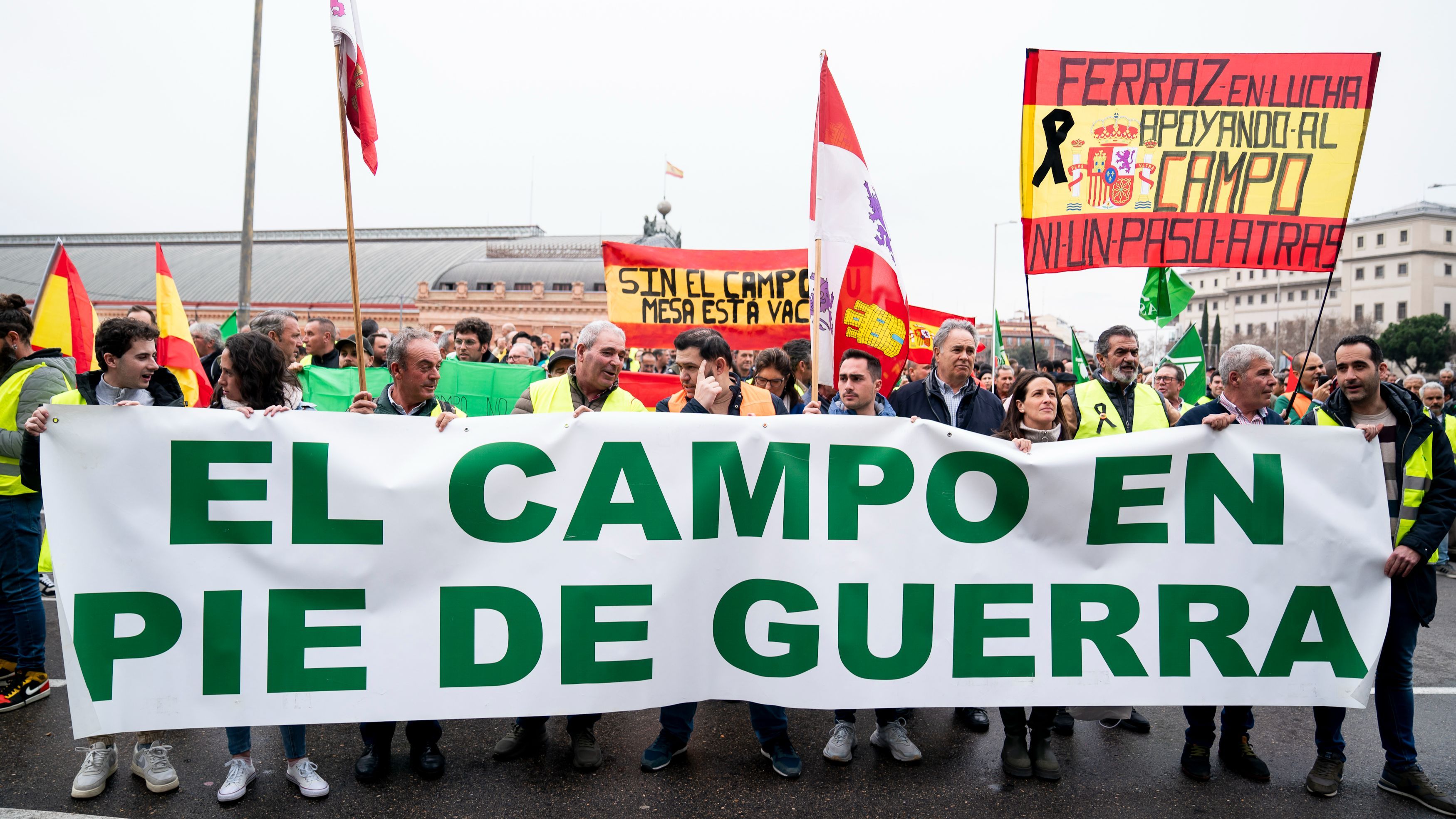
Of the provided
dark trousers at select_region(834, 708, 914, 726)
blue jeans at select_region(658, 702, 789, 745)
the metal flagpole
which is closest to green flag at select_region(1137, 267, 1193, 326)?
dark trousers at select_region(834, 708, 914, 726)

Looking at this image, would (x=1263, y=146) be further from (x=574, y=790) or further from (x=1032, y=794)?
(x=574, y=790)

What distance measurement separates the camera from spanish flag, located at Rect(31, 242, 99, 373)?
457cm

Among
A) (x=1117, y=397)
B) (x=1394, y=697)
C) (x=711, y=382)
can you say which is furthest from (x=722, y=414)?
(x=1394, y=697)

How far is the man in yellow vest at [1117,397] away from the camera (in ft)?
16.2

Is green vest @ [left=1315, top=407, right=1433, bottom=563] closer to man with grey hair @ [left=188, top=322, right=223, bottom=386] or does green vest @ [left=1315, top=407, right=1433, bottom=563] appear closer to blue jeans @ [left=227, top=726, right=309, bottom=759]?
blue jeans @ [left=227, top=726, right=309, bottom=759]

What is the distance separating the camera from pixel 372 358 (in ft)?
25.7

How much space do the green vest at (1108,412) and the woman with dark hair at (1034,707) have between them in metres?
1.18

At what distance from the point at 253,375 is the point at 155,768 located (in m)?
1.62

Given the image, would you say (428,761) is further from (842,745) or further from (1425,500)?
(1425,500)

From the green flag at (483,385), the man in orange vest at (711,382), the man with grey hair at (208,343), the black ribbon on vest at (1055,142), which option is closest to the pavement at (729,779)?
the man in orange vest at (711,382)

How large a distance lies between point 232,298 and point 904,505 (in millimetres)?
60004

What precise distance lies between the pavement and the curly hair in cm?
116

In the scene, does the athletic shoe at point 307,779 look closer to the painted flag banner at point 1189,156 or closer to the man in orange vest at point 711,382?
the man in orange vest at point 711,382

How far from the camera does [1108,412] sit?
4.98m
